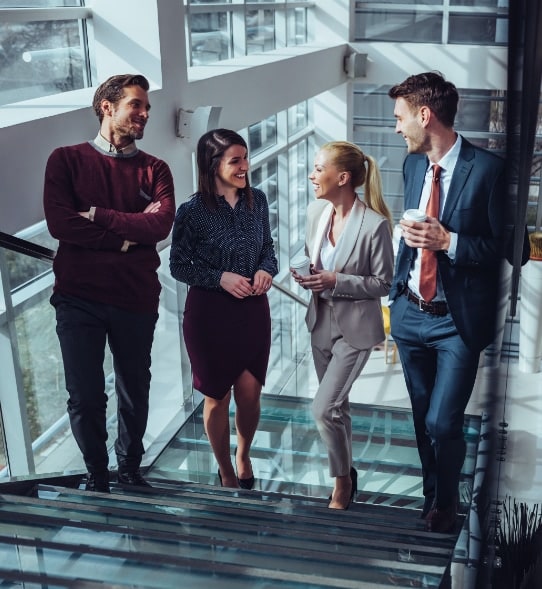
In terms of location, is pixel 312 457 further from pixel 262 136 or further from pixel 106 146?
pixel 262 136

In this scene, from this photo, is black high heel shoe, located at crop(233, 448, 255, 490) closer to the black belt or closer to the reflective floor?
the reflective floor

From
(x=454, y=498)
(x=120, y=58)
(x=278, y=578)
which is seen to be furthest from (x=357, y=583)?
(x=120, y=58)

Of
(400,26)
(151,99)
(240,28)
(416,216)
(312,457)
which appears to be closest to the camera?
(416,216)

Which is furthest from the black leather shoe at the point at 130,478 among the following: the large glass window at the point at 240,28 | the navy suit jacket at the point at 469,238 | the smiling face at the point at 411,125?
the large glass window at the point at 240,28

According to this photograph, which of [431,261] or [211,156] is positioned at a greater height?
[211,156]

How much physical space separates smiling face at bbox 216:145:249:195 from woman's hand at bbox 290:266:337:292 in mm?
422

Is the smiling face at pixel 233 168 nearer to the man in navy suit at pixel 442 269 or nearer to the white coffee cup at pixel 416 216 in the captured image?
the man in navy suit at pixel 442 269

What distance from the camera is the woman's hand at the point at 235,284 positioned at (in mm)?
3166

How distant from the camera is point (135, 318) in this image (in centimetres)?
311

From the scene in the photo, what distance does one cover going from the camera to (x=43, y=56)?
212 inches

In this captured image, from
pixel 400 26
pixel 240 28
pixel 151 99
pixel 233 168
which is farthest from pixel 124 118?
pixel 400 26

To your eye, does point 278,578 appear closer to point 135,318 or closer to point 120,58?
point 135,318

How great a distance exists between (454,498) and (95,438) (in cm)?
141

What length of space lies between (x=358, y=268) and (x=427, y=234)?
1.81ft
